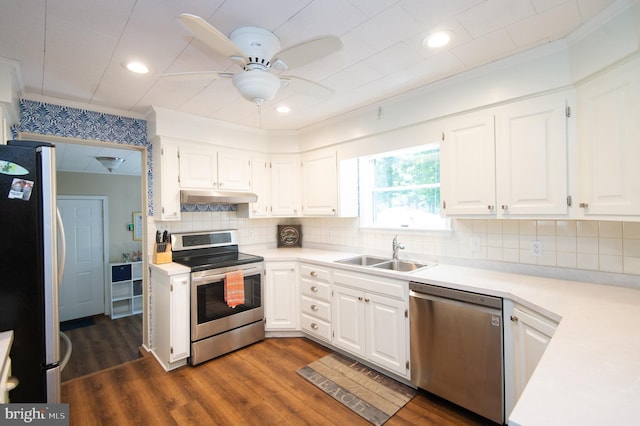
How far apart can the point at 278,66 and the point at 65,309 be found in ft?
17.6

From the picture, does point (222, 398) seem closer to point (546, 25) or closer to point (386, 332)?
point (386, 332)

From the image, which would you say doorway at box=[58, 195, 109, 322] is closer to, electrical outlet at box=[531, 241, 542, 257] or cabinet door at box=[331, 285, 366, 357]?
cabinet door at box=[331, 285, 366, 357]

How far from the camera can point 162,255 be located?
115 inches

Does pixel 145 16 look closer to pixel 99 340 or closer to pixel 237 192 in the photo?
pixel 237 192

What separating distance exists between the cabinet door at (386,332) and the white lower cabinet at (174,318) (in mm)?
1632

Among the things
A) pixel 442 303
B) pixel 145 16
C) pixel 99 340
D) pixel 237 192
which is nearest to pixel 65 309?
pixel 99 340

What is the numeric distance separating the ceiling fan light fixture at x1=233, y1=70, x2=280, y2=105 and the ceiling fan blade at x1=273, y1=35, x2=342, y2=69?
11 centimetres

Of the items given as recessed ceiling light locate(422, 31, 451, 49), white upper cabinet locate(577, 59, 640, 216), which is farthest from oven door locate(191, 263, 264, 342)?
white upper cabinet locate(577, 59, 640, 216)

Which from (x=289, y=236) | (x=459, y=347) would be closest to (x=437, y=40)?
(x=459, y=347)

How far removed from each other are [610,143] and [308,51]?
1675 mm

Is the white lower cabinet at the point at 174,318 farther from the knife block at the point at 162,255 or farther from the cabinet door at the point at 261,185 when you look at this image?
the cabinet door at the point at 261,185

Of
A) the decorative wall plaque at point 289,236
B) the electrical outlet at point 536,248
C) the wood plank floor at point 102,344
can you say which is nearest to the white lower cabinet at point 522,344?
the electrical outlet at point 536,248

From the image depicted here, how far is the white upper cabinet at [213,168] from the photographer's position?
9.98 feet

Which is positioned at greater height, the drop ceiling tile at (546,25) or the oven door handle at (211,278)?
the drop ceiling tile at (546,25)
